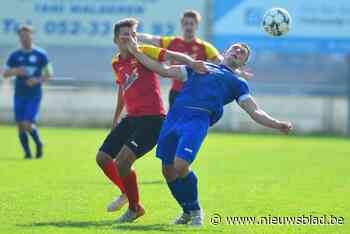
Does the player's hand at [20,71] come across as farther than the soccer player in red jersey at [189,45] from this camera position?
Yes

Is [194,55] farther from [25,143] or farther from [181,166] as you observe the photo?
[181,166]

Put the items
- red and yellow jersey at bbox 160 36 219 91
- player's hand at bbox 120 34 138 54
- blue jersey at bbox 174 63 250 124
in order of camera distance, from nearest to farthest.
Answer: blue jersey at bbox 174 63 250 124
player's hand at bbox 120 34 138 54
red and yellow jersey at bbox 160 36 219 91

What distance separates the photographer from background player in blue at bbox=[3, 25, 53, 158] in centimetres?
1914

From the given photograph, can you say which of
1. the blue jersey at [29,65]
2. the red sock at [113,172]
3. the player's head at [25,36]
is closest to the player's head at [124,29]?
the red sock at [113,172]

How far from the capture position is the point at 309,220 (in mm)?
10734

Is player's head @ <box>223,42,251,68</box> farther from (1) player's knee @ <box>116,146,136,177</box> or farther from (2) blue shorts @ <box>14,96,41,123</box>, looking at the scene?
(2) blue shorts @ <box>14,96,41,123</box>

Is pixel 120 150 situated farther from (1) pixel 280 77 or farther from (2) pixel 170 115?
(1) pixel 280 77

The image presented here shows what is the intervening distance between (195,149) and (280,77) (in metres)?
33.9

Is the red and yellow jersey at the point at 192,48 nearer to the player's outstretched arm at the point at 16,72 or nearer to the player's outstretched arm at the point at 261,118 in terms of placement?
the player's outstretched arm at the point at 16,72

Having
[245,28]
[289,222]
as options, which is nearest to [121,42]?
[289,222]

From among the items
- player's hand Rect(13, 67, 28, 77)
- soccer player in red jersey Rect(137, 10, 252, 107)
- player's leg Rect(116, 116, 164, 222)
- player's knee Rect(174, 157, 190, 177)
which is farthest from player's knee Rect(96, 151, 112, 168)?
player's hand Rect(13, 67, 28, 77)

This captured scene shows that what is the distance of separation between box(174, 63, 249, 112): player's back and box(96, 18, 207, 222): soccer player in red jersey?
0.77 metres

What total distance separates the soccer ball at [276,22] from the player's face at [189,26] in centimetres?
294

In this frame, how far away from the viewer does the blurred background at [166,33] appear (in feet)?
95.6
